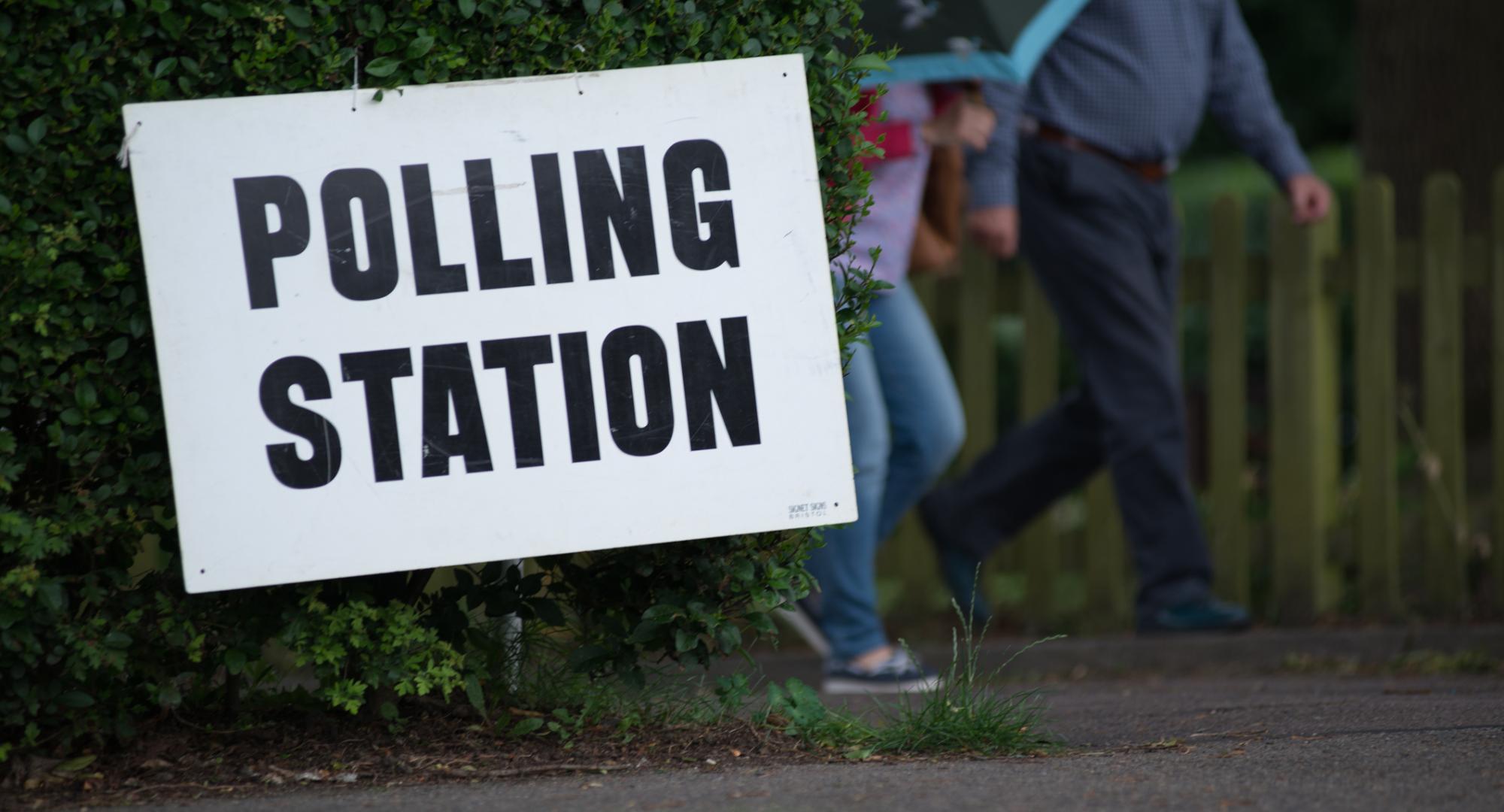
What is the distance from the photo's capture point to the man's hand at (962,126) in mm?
4328

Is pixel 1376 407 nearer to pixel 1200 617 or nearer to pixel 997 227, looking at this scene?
pixel 1200 617

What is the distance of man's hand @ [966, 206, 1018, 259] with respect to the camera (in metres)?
4.59

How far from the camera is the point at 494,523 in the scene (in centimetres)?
271

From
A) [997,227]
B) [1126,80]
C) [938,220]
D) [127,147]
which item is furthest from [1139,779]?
[1126,80]

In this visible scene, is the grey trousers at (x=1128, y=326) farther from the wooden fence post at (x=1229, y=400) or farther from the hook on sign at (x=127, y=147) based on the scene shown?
the hook on sign at (x=127, y=147)

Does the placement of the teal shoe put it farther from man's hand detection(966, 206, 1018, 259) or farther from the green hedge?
the green hedge

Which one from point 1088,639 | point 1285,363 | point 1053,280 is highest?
point 1053,280

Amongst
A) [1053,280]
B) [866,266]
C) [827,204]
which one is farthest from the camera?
[1053,280]

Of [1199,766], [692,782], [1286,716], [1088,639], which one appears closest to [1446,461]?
[1088,639]

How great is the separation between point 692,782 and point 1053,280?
265 centimetres

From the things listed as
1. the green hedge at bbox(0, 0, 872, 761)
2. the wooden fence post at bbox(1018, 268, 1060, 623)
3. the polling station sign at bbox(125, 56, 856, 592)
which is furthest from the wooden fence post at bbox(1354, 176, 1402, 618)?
the polling station sign at bbox(125, 56, 856, 592)

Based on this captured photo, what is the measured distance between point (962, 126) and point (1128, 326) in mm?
887

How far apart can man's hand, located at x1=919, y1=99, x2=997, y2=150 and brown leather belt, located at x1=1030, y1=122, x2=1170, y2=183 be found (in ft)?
1.50

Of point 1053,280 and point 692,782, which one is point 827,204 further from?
point 1053,280
